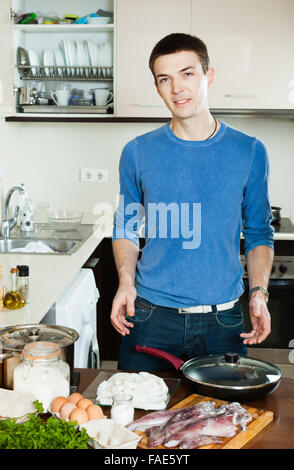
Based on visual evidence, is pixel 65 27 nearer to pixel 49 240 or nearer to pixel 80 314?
pixel 49 240

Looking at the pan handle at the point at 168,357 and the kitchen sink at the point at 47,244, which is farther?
the kitchen sink at the point at 47,244

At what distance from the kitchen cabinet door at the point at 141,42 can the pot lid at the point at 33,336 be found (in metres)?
2.12

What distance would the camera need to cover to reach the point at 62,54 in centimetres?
329

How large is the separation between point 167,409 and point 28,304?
30.8 inches

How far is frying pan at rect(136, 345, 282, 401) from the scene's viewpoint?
115 cm

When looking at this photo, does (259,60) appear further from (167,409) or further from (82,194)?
(167,409)

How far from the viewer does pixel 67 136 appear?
3.56m

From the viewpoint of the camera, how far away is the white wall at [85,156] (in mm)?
3490

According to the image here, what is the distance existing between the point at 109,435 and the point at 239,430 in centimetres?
24

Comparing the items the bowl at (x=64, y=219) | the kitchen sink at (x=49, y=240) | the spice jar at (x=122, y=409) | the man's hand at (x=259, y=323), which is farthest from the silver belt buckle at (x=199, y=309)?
the bowl at (x=64, y=219)

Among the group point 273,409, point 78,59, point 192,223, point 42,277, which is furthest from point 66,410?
point 78,59

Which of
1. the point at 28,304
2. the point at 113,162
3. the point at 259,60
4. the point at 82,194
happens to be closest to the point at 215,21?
the point at 259,60

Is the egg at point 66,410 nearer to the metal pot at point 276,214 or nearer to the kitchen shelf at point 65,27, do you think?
the metal pot at point 276,214

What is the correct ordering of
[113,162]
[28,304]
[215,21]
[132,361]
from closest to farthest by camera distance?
1. [132,361]
2. [28,304]
3. [215,21]
4. [113,162]
